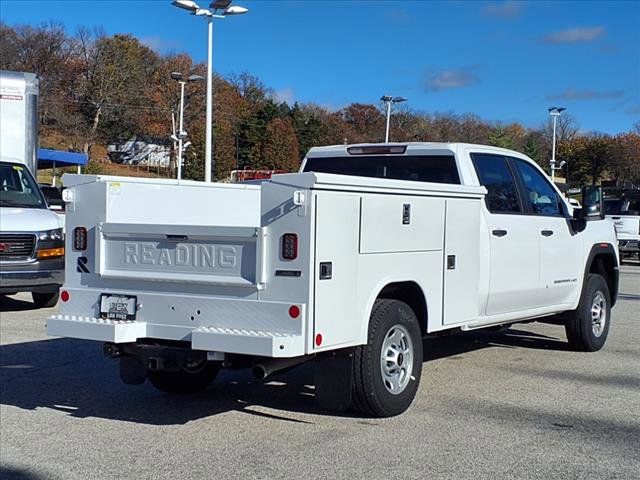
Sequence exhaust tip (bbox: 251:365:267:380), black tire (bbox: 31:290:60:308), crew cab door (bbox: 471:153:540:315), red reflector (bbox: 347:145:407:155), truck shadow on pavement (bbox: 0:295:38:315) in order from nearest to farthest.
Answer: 1. exhaust tip (bbox: 251:365:267:380)
2. crew cab door (bbox: 471:153:540:315)
3. red reflector (bbox: 347:145:407:155)
4. truck shadow on pavement (bbox: 0:295:38:315)
5. black tire (bbox: 31:290:60:308)

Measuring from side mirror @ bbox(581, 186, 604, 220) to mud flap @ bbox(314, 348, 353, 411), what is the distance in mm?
4076

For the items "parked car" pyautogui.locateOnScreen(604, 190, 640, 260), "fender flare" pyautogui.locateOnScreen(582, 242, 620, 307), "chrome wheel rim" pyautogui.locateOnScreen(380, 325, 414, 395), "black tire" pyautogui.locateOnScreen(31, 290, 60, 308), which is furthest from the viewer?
"parked car" pyautogui.locateOnScreen(604, 190, 640, 260)

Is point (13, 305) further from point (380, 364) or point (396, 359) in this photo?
point (380, 364)

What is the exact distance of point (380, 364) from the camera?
5992mm

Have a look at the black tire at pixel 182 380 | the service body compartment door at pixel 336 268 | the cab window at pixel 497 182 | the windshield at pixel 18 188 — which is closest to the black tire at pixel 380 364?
the service body compartment door at pixel 336 268

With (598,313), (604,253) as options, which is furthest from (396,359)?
(604,253)

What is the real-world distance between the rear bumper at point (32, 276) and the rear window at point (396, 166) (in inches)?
205

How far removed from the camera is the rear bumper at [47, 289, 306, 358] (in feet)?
17.3

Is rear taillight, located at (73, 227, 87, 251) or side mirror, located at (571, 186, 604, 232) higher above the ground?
side mirror, located at (571, 186, 604, 232)

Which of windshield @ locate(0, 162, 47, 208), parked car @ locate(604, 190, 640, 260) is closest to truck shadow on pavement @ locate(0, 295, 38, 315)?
windshield @ locate(0, 162, 47, 208)

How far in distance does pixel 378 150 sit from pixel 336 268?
2.87 m

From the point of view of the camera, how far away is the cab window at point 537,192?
830 centimetres

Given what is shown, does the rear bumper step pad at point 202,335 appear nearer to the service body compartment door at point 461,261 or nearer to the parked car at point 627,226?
the service body compartment door at point 461,261

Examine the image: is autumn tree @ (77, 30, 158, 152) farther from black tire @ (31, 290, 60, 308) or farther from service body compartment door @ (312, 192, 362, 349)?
service body compartment door @ (312, 192, 362, 349)
